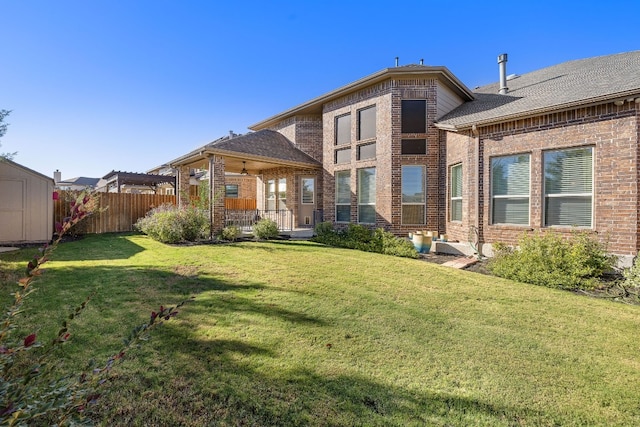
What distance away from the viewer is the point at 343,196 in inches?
526

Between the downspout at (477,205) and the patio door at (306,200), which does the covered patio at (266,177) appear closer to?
the patio door at (306,200)

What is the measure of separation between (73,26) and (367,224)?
1145 centimetres

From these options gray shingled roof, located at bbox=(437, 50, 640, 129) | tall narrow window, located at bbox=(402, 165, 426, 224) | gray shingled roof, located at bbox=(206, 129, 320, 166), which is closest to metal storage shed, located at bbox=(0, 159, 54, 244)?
gray shingled roof, located at bbox=(206, 129, 320, 166)

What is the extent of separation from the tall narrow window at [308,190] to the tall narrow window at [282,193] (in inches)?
44.2

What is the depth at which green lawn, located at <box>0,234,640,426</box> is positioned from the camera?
97.1 inches

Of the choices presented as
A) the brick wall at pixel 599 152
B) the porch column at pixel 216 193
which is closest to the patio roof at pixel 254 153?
the porch column at pixel 216 193

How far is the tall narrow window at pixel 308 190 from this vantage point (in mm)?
15172

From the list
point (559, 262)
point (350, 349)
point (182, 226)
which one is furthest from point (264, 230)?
point (559, 262)

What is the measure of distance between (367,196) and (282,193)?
5417mm

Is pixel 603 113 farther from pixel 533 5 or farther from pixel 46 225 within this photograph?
pixel 46 225

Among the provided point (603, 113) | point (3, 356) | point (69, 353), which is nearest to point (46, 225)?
point (69, 353)

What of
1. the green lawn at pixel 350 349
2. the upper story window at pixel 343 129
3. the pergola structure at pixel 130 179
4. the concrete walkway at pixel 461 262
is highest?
the upper story window at pixel 343 129

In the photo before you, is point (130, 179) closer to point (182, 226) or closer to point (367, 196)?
point (182, 226)

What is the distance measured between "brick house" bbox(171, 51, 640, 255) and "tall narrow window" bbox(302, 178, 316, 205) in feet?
0.17
